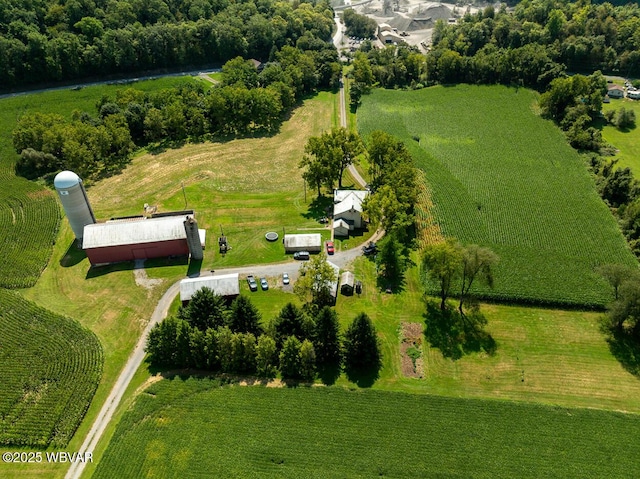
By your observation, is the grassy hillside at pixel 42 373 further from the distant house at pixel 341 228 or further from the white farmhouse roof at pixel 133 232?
the distant house at pixel 341 228

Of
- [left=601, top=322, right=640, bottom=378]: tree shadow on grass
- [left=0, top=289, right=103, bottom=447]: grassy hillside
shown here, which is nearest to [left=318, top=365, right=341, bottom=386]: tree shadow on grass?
[left=0, top=289, right=103, bottom=447]: grassy hillside

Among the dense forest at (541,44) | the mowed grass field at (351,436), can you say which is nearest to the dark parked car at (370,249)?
the mowed grass field at (351,436)

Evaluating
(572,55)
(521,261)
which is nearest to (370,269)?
(521,261)

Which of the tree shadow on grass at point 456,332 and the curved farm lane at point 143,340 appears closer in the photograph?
the curved farm lane at point 143,340

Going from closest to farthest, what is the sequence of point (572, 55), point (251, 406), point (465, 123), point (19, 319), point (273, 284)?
1. point (251, 406)
2. point (19, 319)
3. point (273, 284)
4. point (465, 123)
5. point (572, 55)

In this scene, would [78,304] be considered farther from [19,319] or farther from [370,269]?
[370,269]

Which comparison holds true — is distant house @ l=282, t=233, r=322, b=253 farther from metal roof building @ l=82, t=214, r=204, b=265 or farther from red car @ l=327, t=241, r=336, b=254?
metal roof building @ l=82, t=214, r=204, b=265

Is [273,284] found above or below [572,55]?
below

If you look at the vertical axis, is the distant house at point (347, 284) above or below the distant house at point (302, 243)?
below
